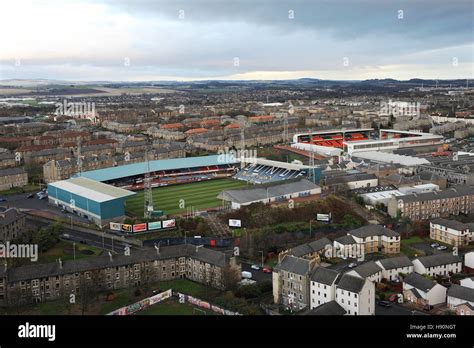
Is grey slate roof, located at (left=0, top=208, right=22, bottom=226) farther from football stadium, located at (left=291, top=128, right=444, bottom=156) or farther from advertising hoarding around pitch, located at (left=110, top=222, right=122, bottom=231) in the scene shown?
football stadium, located at (left=291, top=128, right=444, bottom=156)

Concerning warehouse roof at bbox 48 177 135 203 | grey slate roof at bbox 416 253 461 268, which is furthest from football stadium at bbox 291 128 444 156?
grey slate roof at bbox 416 253 461 268

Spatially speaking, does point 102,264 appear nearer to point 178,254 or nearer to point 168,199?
point 178,254

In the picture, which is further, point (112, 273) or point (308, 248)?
point (308, 248)

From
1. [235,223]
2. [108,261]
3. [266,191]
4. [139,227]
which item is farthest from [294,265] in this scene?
[266,191]

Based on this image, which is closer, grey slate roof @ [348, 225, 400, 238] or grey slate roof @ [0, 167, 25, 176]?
grey slate roof @ [348, 225, 400, 238]

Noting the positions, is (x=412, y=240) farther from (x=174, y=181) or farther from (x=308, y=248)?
(x=174, y=181)
